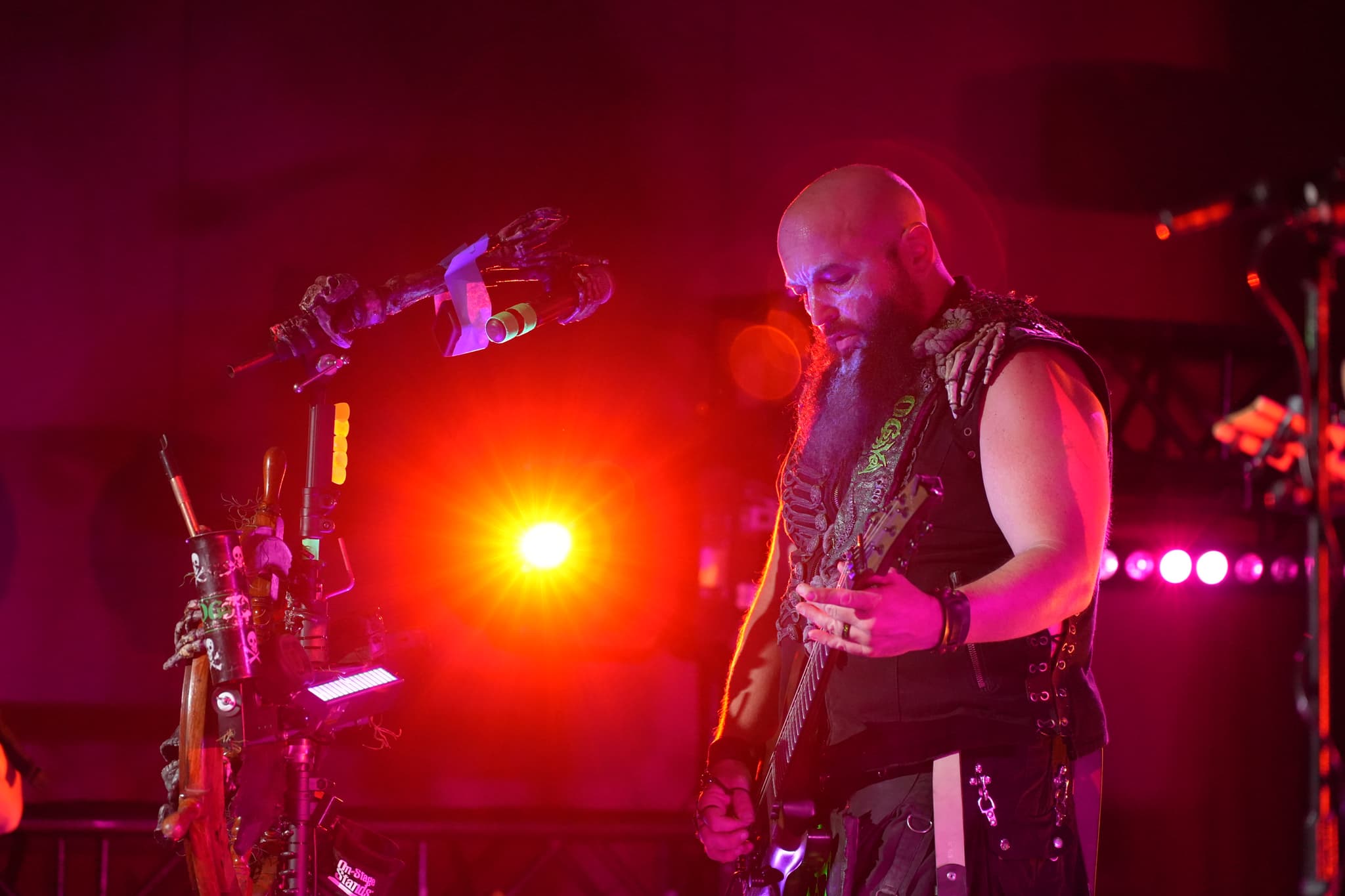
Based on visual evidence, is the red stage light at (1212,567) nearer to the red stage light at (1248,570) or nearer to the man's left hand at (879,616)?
the red stage light at (1248,570)

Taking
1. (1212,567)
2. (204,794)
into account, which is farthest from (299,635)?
(1212,567)

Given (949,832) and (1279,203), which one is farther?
(949,832)

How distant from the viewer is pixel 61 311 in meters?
4.51

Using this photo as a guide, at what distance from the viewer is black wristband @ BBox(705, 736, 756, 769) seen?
2377 mm

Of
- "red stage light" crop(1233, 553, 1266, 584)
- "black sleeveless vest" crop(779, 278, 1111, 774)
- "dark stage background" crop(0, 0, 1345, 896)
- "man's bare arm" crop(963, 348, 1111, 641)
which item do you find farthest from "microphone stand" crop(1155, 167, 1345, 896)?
"red stage light" crop(1233, 553, 1266, 584)

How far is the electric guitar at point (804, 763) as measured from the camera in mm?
1858

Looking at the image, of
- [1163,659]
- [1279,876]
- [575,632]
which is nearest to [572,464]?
[575,632]

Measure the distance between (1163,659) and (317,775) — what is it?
15.6 feet

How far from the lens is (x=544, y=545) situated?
16.2 feet

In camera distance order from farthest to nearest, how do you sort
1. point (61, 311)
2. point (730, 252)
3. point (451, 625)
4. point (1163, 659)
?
1. point (1163, 659)
2. point (730, 252)
3. point (451, 625)
4. point (61, 311)

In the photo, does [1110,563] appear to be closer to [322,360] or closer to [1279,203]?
[322,360]

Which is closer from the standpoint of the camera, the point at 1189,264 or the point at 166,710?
the point at 166,710

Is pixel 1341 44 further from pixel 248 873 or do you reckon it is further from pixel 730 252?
pixel 248 873

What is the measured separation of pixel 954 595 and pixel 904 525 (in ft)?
0.77
